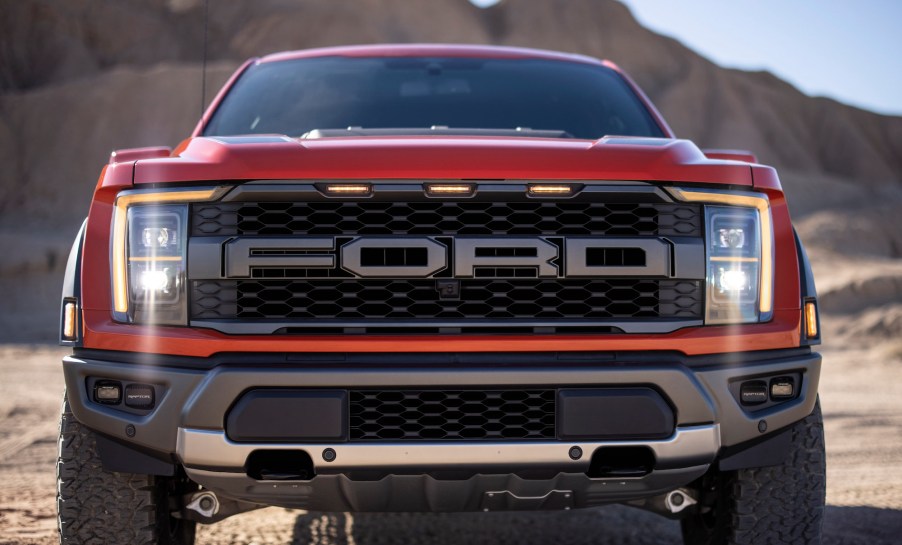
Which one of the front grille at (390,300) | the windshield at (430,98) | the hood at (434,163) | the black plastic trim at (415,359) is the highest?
the windshield at (430,98)

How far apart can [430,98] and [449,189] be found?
1645 mm

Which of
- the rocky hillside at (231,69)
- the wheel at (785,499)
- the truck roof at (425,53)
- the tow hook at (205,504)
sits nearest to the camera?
the wheel at (785,499)

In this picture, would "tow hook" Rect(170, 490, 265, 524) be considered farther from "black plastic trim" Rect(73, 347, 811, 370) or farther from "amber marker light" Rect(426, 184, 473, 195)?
"amber marker light" Rect(426, 184, 473, 195)

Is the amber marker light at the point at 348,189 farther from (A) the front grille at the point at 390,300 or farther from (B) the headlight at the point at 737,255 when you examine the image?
(B) the headlight at the point at 737,255

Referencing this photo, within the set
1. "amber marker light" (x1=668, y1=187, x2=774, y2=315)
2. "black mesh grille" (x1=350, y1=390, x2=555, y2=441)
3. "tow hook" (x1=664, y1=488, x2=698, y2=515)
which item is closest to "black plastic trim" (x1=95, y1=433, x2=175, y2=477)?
"black mesh grille" (x1=350, y1=390, x2=555, y2=441)

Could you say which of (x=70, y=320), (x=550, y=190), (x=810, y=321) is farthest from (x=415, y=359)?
(x=810, y=321)

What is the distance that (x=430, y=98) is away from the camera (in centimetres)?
438

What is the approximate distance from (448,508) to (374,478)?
0.29 meters

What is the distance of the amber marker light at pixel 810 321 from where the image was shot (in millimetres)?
3008

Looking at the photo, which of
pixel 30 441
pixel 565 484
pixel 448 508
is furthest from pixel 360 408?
pixel 30 441

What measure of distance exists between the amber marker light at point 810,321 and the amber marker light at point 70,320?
2246 mm

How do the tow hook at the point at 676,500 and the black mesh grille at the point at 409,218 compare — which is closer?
the black mesh grille at the point at 409,218

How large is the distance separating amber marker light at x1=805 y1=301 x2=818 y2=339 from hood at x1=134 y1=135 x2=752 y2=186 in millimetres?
444

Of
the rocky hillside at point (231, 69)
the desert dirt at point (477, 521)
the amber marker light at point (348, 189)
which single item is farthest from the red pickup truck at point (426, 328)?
the rocky hillside at point (231, 69)
